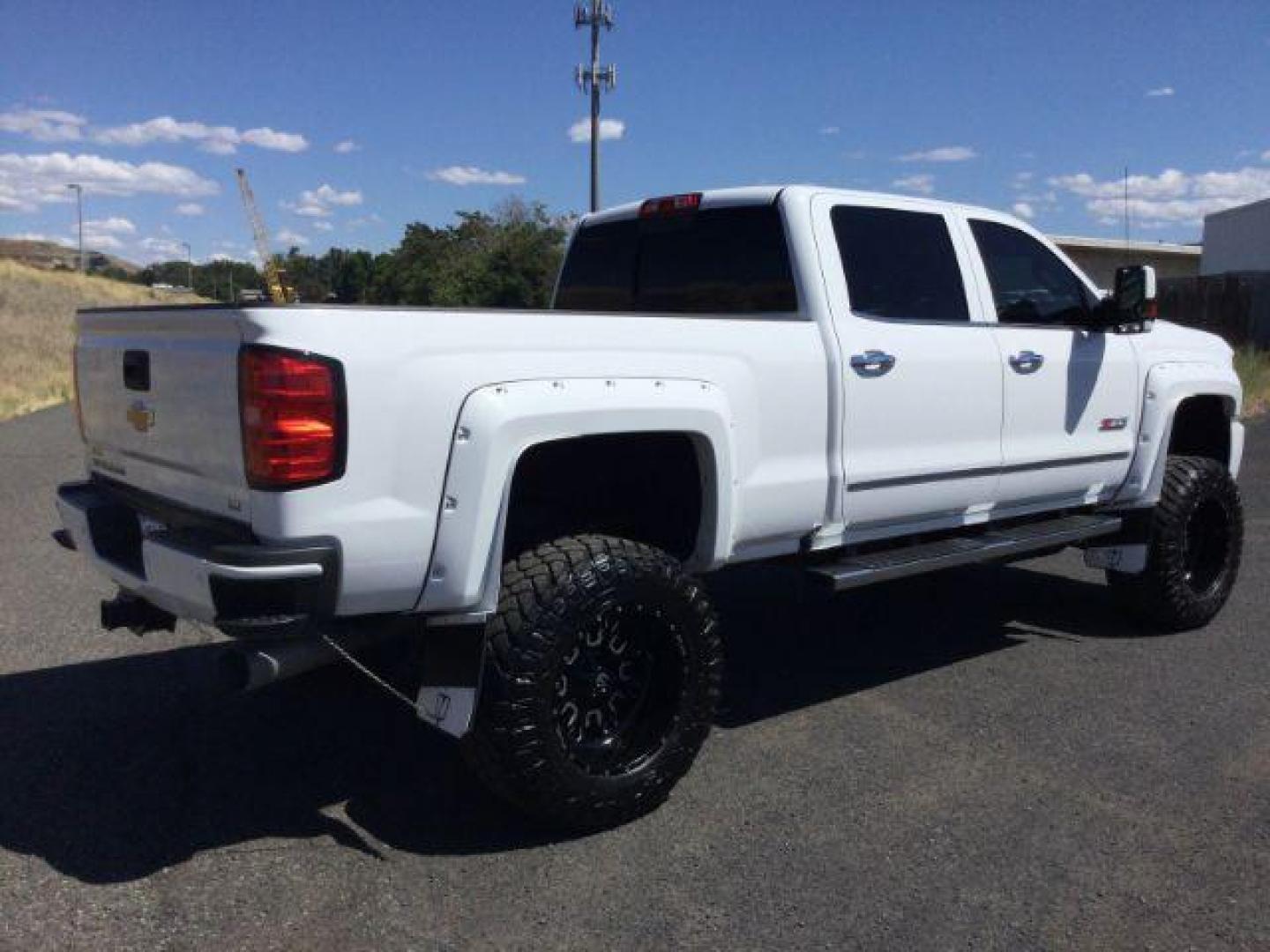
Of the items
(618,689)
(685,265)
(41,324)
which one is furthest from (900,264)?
(41,324)

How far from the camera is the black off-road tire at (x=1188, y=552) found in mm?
5855

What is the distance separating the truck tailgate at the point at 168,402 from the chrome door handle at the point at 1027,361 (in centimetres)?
327

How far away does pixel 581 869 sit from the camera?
11.4 feet

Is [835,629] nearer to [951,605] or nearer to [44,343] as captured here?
[951,605]

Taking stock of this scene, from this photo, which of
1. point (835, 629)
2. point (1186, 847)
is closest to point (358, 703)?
point (835, 629)

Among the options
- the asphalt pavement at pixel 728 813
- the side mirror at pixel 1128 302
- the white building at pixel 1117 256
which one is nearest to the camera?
the asphalt pavement at pixel 728 813

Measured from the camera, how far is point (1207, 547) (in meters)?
6.29

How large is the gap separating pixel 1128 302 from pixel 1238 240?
37595 mm

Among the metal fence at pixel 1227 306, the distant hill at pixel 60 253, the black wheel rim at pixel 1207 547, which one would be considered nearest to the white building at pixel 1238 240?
the metal fence at pixel 1227 306

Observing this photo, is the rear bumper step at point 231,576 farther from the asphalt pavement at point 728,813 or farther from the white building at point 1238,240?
the white building at point 1238,240

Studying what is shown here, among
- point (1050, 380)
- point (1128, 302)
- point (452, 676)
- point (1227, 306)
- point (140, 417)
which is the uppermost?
point (1227, 306)

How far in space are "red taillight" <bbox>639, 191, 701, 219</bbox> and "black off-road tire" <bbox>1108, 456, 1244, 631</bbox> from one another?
2.84m

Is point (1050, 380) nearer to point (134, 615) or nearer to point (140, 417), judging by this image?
point (140, 417)

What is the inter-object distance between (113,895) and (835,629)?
381 centimetres
